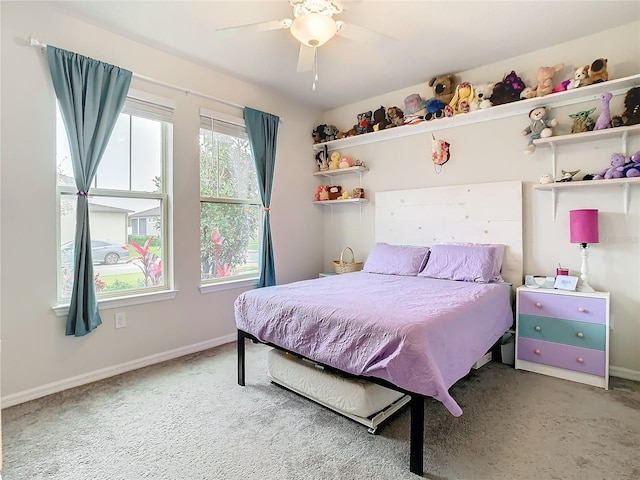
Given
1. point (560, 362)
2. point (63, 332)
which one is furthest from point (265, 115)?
point (560, 362)

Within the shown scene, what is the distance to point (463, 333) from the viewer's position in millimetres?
1902

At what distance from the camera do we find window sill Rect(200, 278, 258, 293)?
331 cm

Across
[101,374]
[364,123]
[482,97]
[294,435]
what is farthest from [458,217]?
[101,374]

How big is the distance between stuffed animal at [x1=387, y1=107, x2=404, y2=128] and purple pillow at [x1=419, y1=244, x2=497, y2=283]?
4.73ft

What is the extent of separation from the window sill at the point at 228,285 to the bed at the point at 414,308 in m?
0.93

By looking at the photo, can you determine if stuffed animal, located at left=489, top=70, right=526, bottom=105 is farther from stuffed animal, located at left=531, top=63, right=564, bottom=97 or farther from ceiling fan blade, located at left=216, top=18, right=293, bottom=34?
ceiling fan blade, located at left=216, top=18, right=293, bottom=34

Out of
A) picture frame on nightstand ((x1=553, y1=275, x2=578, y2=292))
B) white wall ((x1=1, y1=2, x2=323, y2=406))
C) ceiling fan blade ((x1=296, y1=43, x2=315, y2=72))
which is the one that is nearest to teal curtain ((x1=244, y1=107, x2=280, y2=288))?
white wall ((x1=1, y1=2, x2=323, y2=406))

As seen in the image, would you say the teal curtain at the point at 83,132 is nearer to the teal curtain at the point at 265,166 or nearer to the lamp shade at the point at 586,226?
the teal curtain at the point at 265,166

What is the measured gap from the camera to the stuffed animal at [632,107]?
2.44 metres

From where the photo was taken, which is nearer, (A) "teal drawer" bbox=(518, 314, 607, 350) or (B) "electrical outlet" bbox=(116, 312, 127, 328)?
(A) "teal drawer" bbox=(518, 314, 607, 350)

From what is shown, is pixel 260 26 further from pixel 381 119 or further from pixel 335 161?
A: pixel 335 161

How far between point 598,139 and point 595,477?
7.86ft

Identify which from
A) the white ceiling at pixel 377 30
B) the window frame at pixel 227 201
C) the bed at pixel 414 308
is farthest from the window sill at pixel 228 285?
the white ceiling at pixel 377 30

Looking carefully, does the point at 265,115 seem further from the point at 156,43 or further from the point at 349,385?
the point at 349,385
